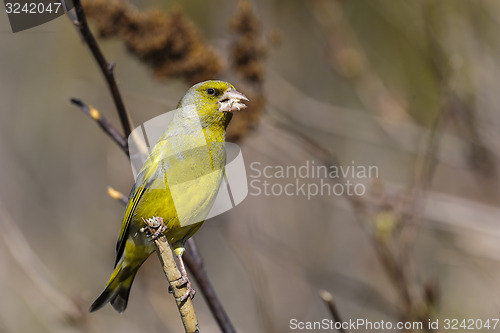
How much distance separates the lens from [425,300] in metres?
3.03

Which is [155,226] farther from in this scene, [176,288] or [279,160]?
[279,160]

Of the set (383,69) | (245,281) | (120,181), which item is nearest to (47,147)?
(120,181)

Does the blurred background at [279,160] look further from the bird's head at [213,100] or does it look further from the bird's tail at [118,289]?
the bird's head at [213,100]

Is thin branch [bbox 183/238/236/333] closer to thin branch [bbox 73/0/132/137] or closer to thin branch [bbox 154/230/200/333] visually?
thin branch [bbox 154/230/200/333]

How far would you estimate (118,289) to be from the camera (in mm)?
3473

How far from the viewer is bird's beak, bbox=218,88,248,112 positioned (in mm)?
3058

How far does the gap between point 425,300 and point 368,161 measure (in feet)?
9.59

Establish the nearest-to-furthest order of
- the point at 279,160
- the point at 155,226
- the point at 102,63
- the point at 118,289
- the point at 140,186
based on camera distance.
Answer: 1. the point at 102,63
2. the point at 155,226
3. the point at 140,186
4. the point at 118,289
5. the point at 279,160

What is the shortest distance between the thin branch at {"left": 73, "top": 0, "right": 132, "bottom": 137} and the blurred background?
2.46 feet

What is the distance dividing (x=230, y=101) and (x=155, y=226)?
2.69ft

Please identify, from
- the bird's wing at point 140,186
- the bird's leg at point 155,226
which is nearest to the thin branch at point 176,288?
the bird's leg at point 155,226

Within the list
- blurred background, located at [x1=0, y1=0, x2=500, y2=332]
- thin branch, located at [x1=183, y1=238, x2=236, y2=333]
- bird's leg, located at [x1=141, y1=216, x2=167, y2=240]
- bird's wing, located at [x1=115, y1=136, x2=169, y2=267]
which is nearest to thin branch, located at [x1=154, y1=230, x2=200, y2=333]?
bird's leg, located at [x1=141, y1=216, x2=167, y2=240]

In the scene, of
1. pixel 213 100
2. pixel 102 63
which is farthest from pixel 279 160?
pixel 102 63

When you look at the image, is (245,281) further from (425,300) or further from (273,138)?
(425,300)
